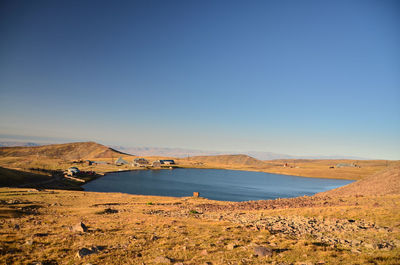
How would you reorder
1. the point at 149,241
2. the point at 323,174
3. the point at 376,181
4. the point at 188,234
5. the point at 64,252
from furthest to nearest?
the point at 323,174
the point at 376,181
the point at 188,234
the point at 149,241
the point at 64,252

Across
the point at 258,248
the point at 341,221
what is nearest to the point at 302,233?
the point at 341,221

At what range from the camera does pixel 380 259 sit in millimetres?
10250

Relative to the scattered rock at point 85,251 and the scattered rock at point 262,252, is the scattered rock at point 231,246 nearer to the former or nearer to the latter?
the scattered rock at point 262,252

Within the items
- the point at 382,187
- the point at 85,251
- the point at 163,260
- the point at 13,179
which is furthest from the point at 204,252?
the point at 13,179

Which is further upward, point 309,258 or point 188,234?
point 309,258

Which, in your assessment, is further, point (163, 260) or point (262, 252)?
point (262, 252)

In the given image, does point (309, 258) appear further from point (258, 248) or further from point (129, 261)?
point (129, 261)

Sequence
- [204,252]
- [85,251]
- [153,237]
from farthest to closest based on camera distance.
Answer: [153,237] → [204,252] → [85,251]

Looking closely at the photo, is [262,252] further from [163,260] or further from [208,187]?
[208,187]

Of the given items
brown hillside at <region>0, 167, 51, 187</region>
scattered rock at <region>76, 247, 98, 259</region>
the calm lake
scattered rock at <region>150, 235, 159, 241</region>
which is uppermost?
scattered rock at <region>76, 247, 98, 259</region>

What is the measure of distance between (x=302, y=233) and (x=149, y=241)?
1087 cm

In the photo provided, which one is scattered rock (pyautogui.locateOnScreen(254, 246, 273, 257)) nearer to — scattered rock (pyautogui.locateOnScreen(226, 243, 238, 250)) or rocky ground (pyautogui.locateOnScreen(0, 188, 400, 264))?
rocky ground (pyautogui.locateOnScreen(0, 188, 400, 264))

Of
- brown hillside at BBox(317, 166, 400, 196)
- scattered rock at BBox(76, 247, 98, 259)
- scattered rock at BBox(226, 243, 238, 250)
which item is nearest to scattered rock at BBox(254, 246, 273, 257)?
scattered rock at BBox(226, 243, 238, 250)

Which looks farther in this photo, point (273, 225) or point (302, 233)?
point (273, 225)
